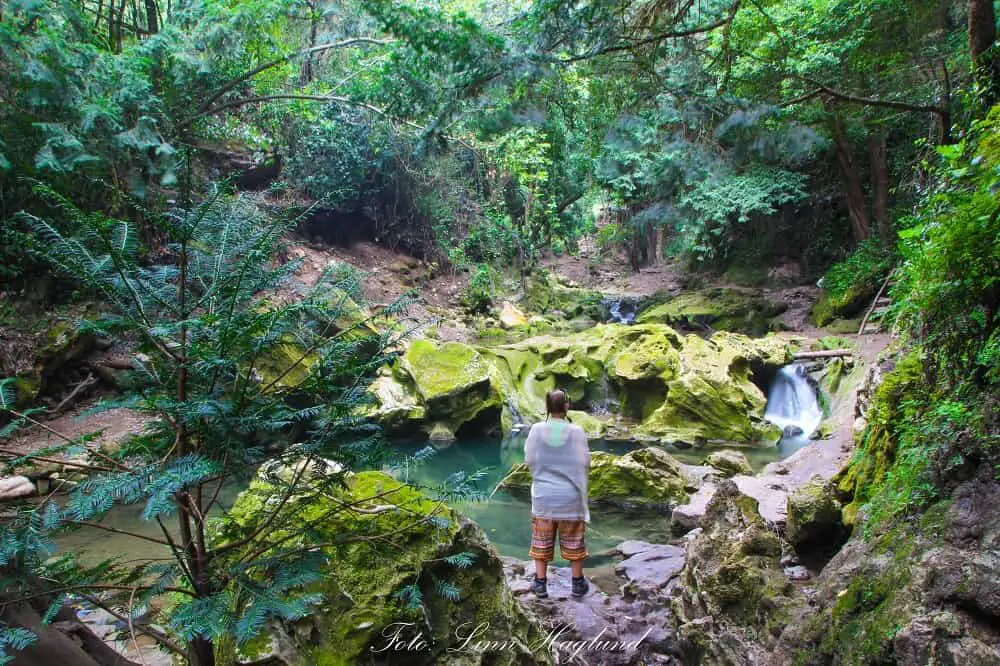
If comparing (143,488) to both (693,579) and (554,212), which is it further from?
(554,212)

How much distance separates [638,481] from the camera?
7715mm

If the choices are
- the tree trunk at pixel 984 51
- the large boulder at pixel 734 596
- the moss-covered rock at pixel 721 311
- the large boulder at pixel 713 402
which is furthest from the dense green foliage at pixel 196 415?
the moss-covered rock at pixel 721 311

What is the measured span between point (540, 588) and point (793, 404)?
9.84m

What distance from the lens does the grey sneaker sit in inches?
178

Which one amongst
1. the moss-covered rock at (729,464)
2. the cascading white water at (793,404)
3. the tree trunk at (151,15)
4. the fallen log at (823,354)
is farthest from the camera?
the tree trunk at (151,15)

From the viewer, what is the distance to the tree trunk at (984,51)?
163 inches

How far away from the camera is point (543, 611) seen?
4246mm

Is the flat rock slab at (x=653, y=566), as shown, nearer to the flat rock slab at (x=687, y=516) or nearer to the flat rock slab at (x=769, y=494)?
the flat rock slab at (x=687, y=516)

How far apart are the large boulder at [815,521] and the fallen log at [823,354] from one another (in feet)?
29.1

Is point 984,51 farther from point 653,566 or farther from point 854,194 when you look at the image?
point 854,194

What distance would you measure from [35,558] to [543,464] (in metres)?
3.34

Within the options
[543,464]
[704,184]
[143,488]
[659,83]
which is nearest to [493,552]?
[543,464]

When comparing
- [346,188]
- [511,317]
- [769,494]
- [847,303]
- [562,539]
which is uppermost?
[346,188]

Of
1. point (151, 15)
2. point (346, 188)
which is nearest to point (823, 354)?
point (346, 188)
